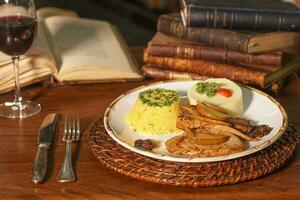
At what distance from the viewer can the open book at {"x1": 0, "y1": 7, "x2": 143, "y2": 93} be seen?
1.51 m

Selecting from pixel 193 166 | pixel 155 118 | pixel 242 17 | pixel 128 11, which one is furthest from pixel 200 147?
pixel 128 11

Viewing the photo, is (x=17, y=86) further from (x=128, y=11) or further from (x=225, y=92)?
(x=128, y=11)

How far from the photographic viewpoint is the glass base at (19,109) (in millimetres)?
1368

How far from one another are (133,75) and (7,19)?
37cm

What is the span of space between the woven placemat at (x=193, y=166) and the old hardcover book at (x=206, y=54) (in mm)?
379

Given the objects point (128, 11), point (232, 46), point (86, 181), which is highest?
point (232, 46)

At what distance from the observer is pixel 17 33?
1.32 m

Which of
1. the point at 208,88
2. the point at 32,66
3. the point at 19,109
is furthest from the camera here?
the point at 32,66

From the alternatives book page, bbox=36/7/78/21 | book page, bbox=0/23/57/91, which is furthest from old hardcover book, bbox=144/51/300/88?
book page, bbox=36/7/78/21

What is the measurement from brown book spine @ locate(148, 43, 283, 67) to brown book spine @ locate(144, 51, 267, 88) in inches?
0.6

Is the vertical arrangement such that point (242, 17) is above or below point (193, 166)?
above

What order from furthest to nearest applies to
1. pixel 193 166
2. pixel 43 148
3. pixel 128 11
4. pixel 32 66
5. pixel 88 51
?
pixel 128 11 → pixel 88 51 → pixel 32 66 → pixel 43 148 → pixel 193 166

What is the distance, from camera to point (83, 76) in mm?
1545

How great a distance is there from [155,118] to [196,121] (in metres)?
0.11
